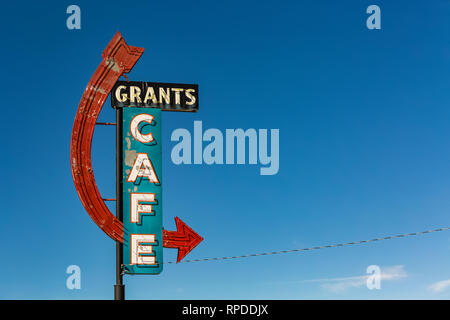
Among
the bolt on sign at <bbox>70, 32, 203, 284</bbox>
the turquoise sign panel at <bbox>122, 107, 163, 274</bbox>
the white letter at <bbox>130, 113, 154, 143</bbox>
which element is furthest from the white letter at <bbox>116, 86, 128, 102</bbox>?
the white letter at <bbox>130, 113, 154, 143</bbox>

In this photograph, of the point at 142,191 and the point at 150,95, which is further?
the point at 150,95

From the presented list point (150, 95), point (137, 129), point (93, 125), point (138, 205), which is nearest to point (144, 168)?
point (138, 205)

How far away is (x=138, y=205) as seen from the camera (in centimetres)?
2336

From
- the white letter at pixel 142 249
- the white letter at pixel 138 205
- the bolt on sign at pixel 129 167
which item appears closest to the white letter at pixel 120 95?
the bolt on sign at pixel 129 167

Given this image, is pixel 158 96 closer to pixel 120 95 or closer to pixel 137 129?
pixel 120 95

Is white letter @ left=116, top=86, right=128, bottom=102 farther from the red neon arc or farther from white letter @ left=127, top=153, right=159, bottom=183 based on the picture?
white letter @ left=127, top=153, right=159, bottom=183

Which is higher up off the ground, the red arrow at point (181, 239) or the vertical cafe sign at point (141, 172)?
the vertical cafe sign at point (141, 172)

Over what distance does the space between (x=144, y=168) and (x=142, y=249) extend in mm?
2897

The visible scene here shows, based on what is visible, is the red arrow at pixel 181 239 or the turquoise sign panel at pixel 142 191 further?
the red arrow at pixel 181 239

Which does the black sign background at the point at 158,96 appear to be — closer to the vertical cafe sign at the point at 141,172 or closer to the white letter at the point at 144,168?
the vertical cafe sign at the point at 141,172

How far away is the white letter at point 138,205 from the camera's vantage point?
23250mm

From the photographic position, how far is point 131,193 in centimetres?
2341
